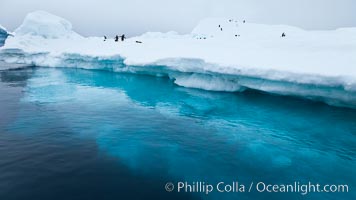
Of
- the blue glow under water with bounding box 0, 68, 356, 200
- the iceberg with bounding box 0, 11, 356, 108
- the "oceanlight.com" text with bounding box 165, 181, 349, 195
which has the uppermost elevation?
the iceberg with bounding box 0, 11, 356, 108

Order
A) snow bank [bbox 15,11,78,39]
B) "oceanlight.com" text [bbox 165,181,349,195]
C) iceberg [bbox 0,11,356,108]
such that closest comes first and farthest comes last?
"oceanlight.com" text [bbox 165,181,349,195], iceberg [bbox 0,11,356,108], snow bank [bbox 15,11,78,39]

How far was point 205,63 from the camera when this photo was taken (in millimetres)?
16172

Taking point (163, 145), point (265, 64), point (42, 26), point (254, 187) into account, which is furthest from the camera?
point (42, 26)

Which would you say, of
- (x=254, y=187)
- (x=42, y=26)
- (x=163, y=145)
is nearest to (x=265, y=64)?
(x=163, y=145)

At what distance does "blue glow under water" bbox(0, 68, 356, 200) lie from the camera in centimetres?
680

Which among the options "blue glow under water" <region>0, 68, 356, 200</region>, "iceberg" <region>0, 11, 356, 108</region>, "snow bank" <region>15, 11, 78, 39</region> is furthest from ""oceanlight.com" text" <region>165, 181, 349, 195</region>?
"snow bank" <region>15, 11, 78, 39</region>

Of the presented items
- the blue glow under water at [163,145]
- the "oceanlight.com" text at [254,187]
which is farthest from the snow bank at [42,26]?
the "oceanlight.com" text at [254,187]

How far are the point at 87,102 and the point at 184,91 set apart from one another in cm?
644

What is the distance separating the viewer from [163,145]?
9406 mm

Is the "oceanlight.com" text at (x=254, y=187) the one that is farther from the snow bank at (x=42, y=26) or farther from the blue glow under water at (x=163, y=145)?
the snow bank at (x=42, y=26)

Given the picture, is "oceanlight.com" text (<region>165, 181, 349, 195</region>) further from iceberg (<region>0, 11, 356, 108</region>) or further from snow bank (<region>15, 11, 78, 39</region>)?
snow bank (<region>15, 11, 78, 39</region>)

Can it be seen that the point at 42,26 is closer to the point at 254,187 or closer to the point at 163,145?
the point at 163,145

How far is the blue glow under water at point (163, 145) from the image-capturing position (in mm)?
6801

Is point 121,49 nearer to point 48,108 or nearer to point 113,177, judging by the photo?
point 48,108
